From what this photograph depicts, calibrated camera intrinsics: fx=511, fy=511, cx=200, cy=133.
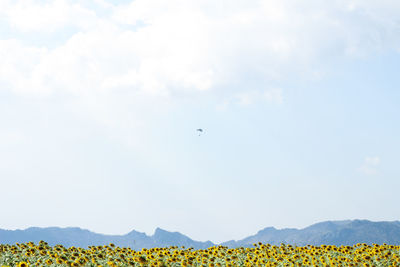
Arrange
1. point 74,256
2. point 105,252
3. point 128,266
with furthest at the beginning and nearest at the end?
point 105,252 → point 74,256 → point 128,266

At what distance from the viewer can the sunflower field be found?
17.8 m

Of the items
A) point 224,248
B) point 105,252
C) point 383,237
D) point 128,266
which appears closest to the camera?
point 128,266

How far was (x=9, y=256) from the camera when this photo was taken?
18.0 meters

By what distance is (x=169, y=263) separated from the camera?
1814cm

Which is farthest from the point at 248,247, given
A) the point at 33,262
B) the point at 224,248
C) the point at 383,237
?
the point at 383,237

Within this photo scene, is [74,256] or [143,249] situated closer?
[74,256]

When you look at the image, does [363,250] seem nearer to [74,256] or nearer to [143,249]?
[143,249]

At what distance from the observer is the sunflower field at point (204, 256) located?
17750mm

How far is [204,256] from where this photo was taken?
20.4 m

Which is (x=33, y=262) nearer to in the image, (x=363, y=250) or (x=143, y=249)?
(x=143, y=249)

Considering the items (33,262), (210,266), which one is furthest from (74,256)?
(210,266)

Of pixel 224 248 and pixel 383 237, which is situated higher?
pixel 383 237

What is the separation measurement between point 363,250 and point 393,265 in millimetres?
3006

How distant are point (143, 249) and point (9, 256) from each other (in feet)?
18.6
